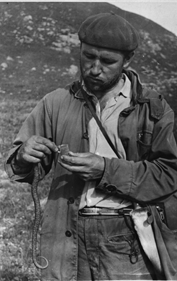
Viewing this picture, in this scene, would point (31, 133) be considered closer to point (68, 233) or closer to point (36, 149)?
point (36, 149)

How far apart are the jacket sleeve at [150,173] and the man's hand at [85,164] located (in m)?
0.04

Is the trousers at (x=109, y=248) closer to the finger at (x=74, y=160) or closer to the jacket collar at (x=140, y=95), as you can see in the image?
the finger at (x=74, y=160)

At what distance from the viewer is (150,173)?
2324 millimetres

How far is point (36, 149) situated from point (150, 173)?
0.59 meters

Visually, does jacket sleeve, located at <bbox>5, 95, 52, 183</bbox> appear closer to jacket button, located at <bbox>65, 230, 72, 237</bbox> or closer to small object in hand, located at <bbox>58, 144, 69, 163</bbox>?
small object in hand, located at <bbox>58, 144, 69, 163</bbox>

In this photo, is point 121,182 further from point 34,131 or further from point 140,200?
point 34,131

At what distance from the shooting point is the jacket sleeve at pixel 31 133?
248 centimetres

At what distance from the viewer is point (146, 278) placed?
247 centimetres

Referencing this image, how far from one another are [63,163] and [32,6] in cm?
812

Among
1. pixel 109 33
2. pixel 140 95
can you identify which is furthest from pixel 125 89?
pixel 109 33

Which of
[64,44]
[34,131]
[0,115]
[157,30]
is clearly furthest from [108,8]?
[34,131]

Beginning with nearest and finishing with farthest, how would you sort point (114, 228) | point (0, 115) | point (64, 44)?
point (114, 228) → point (0, 115) → point (64, 44)

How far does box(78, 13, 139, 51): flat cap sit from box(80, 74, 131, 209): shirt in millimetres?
258

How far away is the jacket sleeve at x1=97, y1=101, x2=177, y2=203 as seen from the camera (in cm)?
229
